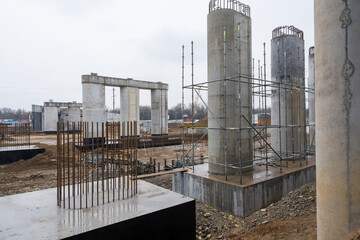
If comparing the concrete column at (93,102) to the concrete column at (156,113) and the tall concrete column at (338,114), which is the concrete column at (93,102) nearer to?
the concrete column at (156,113)

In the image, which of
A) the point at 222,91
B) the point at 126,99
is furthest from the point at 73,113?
the point at 222,91

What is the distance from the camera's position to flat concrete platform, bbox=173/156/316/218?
7477mm

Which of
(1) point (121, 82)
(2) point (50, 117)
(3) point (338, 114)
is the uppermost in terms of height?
(1) point (121, 82)

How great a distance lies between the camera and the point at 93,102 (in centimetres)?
2284

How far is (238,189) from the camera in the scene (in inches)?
294

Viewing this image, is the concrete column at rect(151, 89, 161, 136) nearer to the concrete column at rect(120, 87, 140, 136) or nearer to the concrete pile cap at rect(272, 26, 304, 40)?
the concrete column at rect(120, 87, 140, 136)

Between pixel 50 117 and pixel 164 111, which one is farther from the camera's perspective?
pixel 50 117

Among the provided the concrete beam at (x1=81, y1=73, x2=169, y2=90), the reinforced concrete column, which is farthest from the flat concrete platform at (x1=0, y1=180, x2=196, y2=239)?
the concrete beam at (x1=81, y1=73, x2=169, y2=90)

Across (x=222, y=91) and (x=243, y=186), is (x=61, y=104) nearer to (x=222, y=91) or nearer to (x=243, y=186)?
(x=222, y=91)

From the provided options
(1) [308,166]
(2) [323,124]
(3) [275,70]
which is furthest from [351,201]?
(3) [275,70]

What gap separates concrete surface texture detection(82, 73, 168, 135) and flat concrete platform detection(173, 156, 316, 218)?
16.0m

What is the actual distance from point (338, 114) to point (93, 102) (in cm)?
2254

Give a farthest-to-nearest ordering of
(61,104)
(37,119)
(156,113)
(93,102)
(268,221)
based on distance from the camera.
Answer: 1. (37,119)
2. (61,104)
3. (156,113)
4. (93,102)
5. (268,221)

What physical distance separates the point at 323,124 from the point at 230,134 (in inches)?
228
